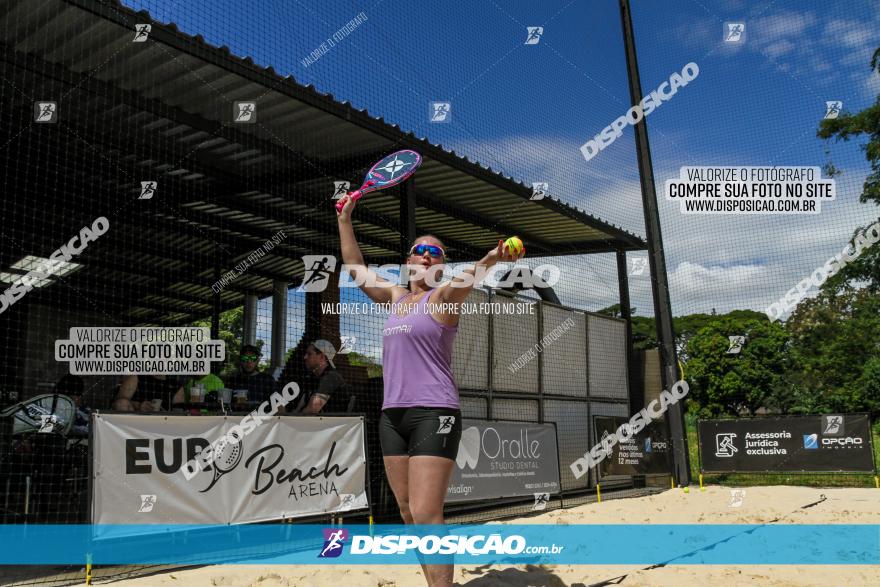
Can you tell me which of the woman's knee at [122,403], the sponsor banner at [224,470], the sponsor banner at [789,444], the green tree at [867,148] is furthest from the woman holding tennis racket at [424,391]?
the sponsor banner at [789,444]

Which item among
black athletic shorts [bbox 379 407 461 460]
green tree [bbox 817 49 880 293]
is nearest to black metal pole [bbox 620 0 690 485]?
green tree [bbox 817 49 880 293]

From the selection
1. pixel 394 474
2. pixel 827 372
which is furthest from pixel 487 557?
pixel 827 372

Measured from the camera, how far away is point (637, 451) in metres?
10.5

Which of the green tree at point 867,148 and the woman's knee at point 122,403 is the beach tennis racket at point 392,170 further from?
the green tree at point 867,148

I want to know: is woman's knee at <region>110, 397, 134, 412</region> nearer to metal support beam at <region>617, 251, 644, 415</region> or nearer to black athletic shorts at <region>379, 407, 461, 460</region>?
black athletic shorts at <region>379, 407, 461, 460</region>

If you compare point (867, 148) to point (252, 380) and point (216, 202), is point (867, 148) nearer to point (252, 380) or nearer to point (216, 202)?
point (252, 380)

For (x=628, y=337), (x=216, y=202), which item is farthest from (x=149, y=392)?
(x=628, y=337)

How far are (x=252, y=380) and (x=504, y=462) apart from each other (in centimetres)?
300

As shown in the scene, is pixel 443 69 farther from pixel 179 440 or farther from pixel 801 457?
pixel 801 457

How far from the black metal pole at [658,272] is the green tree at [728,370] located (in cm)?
906

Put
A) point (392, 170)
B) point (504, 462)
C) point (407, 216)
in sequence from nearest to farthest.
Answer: point (392, 170)
point (504, 462)
point (407, 216)

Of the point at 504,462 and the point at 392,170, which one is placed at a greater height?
the point at 392,170

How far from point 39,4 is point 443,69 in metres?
4.08

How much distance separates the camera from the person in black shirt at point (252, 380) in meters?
7.52
